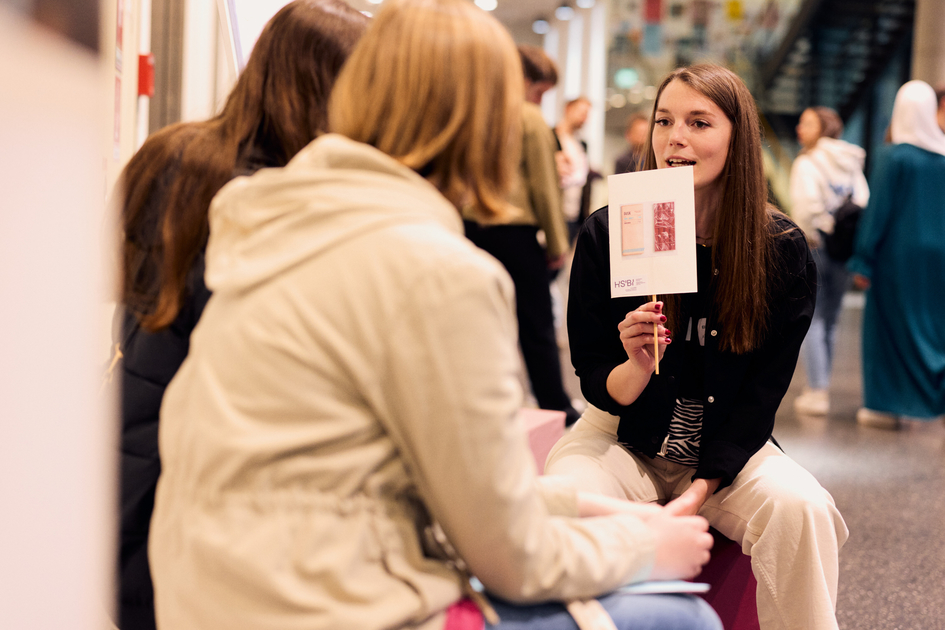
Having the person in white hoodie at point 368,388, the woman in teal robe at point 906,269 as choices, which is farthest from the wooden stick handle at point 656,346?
the woman in teal robe at point 906,269

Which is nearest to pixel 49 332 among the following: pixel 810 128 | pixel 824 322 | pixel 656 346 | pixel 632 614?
pixel 632 614

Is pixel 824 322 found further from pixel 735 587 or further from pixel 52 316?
pixel 52 316

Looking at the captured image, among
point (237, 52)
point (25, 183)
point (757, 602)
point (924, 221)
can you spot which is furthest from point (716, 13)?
point (25, 183)

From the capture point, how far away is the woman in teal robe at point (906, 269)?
14.7ft

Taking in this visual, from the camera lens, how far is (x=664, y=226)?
172cm

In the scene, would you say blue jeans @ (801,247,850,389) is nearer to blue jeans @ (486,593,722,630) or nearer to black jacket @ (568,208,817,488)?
black jacket @ (568,208,817,488)

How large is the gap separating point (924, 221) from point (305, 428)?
4437 mm

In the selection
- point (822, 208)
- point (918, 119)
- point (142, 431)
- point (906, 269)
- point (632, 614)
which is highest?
point (918, 119)

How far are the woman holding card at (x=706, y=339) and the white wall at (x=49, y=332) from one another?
3.51ft

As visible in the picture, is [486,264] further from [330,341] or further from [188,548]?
[188,548]

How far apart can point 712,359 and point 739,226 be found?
29cm

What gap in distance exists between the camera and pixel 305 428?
3.09 ft

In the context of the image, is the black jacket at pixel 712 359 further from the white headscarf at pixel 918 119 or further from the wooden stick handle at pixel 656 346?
the white headscarf at pixel 918 119

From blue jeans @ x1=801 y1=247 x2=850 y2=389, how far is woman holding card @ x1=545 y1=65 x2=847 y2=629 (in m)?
3.28
